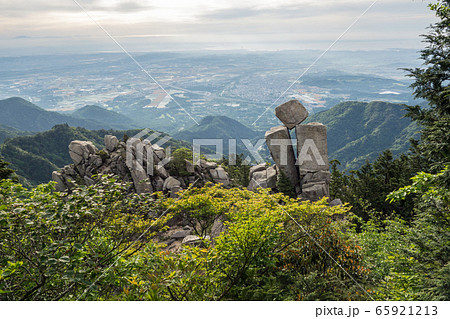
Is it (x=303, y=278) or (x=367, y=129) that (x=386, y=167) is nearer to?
(x=303, y=278)

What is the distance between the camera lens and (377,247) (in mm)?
9484

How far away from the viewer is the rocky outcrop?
21.3 meters

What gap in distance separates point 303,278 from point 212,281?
2.00m

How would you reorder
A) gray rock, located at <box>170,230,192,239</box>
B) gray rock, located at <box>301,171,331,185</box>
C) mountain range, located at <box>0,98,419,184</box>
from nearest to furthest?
gray rock, located at <box>170,230,192,239</box>
gray rock, located at <box>301,171,331,185</box>
mountain range, located at <box>0,98,419,184</box>

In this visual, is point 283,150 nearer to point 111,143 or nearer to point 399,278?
point 399,278

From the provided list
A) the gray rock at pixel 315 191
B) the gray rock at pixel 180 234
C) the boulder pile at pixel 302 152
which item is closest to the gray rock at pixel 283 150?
the boulder pile at pixel 302 152

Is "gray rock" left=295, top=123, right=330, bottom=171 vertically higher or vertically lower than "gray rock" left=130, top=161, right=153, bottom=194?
higher

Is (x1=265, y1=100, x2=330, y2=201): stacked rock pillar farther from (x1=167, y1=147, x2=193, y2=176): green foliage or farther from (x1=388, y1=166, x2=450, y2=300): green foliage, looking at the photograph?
(x1=388, y1=166, x2=450, y2=300): green foliage

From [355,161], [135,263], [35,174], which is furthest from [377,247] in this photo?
[355,161]

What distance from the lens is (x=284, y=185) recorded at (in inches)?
712

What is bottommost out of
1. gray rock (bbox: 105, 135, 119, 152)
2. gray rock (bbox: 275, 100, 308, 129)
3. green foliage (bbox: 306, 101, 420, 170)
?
green foliage (bbox: 306, 101, 420, 170)

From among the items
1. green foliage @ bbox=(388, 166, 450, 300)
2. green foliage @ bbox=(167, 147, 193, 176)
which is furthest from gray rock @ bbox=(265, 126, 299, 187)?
green foliage @ bbox=(388, 166, 450, 300)

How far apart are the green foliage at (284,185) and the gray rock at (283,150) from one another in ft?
1.57

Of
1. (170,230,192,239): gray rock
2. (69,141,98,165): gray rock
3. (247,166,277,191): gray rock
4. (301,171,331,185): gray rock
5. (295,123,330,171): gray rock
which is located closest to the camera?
(170,230,192,239): gray rock
